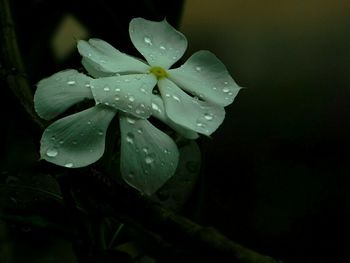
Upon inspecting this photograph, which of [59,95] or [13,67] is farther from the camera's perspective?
[13,67]

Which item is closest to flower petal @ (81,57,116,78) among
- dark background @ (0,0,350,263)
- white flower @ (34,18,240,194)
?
white flower @ (34,18,240,194)

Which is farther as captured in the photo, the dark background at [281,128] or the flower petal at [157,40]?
the dark background at [281,128]

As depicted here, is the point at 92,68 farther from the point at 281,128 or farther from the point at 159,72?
the point at 281,128

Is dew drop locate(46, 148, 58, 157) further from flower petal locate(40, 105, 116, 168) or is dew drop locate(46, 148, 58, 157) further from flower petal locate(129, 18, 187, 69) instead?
flower petal locate(129, 18, 187, 69)

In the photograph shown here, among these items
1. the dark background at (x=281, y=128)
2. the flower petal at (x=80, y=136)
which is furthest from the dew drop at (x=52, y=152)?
the dark background at (x=281, y=128)

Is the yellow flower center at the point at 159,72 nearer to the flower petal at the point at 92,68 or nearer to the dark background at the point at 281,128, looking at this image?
the flower petal at the point at 92,68

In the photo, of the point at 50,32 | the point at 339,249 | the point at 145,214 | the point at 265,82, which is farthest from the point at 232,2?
the point at 145,214

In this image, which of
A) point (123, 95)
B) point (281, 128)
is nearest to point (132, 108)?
point (123, 95)
